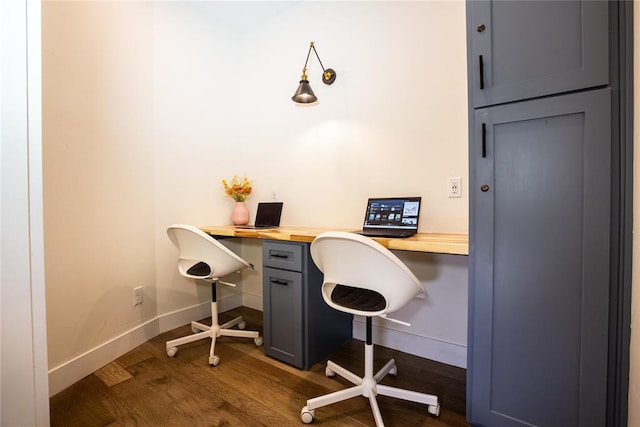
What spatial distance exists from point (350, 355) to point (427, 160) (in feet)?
4.48

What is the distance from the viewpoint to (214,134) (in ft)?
8.63

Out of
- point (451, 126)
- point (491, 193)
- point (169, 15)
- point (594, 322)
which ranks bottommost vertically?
point (594, 322)

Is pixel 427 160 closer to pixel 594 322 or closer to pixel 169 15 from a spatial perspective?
pixel 594 322

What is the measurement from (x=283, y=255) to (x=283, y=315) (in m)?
0.38

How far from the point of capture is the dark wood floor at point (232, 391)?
1.37m

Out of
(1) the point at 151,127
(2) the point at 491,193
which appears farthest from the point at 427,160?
(1) the point at 151,127

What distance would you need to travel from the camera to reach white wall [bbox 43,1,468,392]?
170 centimetres

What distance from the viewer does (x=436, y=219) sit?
5.98 feet

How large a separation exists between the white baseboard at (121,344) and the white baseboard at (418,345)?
1.34 meters

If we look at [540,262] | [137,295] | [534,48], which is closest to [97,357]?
[137,295]

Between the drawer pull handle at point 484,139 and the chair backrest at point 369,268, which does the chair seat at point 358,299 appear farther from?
the drawer pull handle at point 484,139

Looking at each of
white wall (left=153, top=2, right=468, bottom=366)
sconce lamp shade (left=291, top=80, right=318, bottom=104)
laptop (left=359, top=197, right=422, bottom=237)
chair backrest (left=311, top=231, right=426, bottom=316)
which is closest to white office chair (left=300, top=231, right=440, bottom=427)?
chair backrest (left=311, top=231, right=426, bottom=316)

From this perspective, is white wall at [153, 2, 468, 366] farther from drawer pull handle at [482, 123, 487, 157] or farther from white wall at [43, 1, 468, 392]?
drawer pull handle at [482, 123, 487, 157]

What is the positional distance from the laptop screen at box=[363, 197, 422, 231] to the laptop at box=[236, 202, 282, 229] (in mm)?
848
